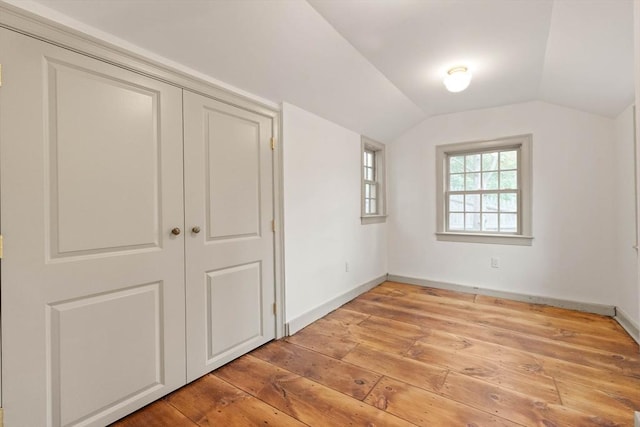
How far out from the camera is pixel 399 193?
14.3 feet

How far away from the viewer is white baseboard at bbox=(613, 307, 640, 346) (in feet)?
8.14

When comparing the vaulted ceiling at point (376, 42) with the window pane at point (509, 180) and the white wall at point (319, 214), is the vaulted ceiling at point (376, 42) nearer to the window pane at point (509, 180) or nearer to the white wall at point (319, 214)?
the white wall at point (319, 214)

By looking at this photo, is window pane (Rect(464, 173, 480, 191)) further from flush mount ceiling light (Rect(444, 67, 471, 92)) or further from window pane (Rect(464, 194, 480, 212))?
flush mount ceiling light (Rect(444, 67, 471, 92))

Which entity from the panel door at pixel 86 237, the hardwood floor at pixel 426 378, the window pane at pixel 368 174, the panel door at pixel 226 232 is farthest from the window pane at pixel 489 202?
the panel door at pixel 86 237

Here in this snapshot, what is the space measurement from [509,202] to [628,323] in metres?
1.59

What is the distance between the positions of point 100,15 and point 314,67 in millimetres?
1392

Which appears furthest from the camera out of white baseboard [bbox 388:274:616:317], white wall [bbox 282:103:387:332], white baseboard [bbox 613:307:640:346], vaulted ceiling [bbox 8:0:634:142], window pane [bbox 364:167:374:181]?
window pane [bbox 364:167:374:181]

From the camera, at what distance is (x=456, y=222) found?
407 cm

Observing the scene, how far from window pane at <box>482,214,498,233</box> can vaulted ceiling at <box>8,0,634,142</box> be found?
1463mm

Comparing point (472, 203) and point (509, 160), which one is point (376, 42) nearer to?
point (509, 160)

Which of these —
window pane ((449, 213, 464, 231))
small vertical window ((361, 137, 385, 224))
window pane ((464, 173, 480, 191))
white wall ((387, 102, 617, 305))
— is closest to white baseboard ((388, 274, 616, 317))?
white wall ((387, 102, 617, 305))

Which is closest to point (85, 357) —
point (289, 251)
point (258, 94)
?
point (289, 251)

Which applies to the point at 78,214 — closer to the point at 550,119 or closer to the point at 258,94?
the point at 258,94

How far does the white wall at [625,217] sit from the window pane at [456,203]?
1.49 m
